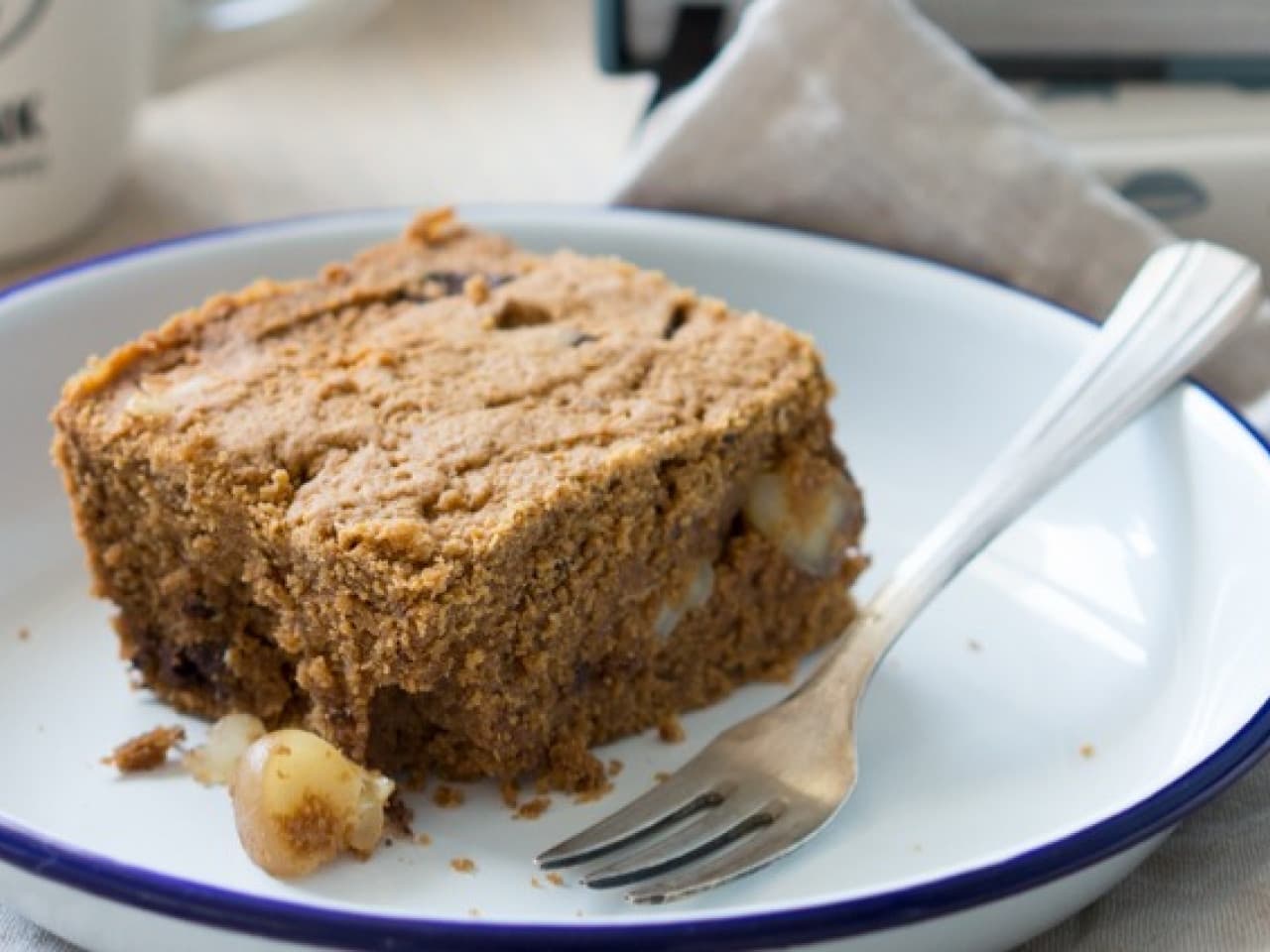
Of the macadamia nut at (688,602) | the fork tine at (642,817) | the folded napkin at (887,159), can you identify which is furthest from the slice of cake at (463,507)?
the folded napkin at (887,159)

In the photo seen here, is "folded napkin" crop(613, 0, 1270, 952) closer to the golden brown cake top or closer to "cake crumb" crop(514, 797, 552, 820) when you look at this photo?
the golden brown cake top

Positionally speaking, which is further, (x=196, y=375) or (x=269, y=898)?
(x=196, y=375)

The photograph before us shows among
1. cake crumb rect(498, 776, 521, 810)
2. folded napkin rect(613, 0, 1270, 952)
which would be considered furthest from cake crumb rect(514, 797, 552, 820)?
folded napkin rect(613, 0, 1270, 952)

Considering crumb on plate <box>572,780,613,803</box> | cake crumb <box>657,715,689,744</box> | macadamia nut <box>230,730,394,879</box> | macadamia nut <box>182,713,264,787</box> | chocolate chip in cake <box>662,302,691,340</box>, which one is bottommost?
cake crumb <box>657,715,689,744</box>

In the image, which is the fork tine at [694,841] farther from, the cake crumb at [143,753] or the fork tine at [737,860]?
the cake crumb at [143,753]

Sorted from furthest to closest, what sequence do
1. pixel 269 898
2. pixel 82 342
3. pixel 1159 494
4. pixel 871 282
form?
pixel 871 282
pixel 82 342
pixel 1159 494
pixel 269 898

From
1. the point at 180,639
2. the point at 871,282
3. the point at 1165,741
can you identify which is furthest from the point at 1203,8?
the point at 180,639

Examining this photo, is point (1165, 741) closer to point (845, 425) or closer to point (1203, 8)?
point (845, 425)

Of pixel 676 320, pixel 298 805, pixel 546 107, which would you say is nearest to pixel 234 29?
pixel 546 107
